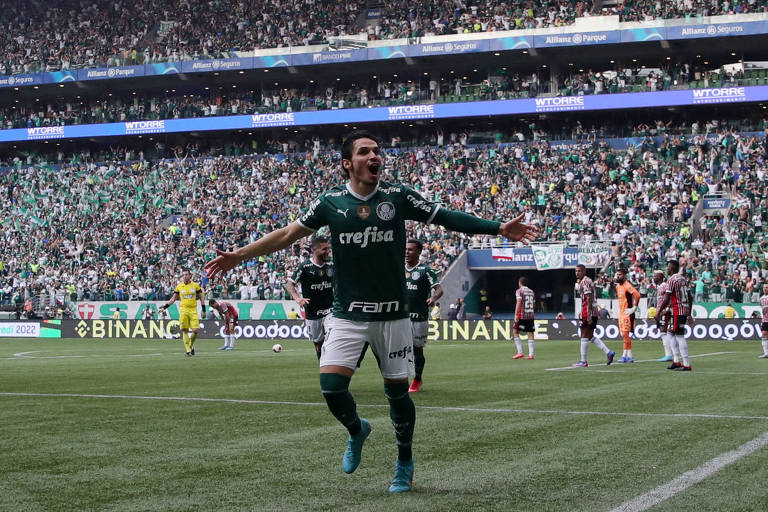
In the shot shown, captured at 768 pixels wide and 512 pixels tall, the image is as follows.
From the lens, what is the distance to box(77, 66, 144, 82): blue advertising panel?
67312mm

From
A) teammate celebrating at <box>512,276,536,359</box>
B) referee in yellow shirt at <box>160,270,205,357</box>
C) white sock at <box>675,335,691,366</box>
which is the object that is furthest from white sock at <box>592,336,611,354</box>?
referee in yellow shirt at <box>160,270,205,357</box>

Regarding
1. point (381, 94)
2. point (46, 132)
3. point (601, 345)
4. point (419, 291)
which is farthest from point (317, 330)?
point (46, 132)

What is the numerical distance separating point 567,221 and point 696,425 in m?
38.9

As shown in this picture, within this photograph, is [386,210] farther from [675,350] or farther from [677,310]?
[675,350]

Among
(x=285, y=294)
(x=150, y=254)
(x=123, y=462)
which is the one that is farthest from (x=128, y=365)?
(x=150, y=254)

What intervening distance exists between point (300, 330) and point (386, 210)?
36069mm

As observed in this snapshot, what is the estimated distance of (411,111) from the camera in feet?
202

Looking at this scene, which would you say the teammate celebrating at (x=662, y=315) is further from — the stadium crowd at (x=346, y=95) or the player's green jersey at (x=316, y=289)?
the stadium crowd at (x=346, y=95)

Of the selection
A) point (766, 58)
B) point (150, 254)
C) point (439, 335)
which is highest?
point (766, 58)

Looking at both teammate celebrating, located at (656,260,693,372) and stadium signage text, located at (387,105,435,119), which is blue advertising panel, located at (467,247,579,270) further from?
teammate celebrating, located at (656,260,693,372)

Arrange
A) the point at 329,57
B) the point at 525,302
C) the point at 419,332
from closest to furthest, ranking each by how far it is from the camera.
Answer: the point at 419,332 → the point at 525,302 → the point at 329,57

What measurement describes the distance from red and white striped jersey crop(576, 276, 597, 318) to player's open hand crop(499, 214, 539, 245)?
53.0ft

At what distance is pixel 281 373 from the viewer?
65.9ft

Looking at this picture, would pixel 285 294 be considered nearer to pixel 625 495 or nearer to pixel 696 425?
pixel 696 425
